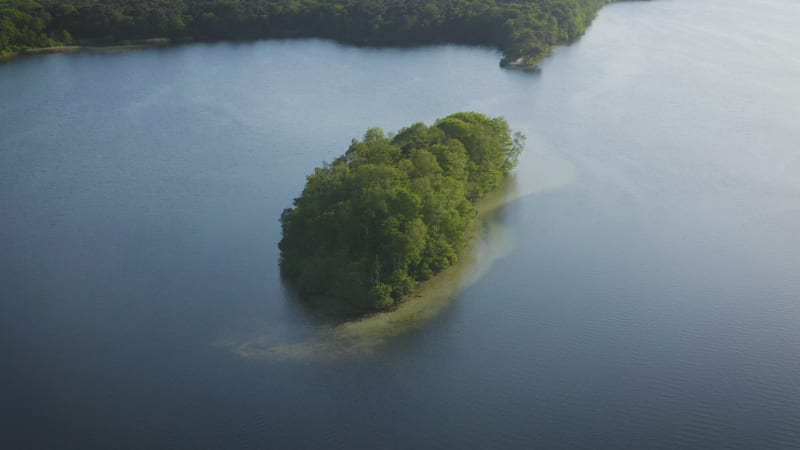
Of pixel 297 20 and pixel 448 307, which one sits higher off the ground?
pixel 297 20

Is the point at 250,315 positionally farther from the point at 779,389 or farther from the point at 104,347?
the point at 779,389

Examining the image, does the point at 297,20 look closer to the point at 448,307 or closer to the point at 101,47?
the point at 101,47

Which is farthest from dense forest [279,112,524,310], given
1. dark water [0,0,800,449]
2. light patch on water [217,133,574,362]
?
dark water [0,0,800,449]

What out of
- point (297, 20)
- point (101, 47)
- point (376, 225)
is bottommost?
point (376, 225)

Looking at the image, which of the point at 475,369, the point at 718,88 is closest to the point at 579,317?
the point at 475,369

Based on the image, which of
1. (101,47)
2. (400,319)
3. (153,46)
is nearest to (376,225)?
(400,319)

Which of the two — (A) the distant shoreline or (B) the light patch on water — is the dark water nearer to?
(B) the light patch on water
